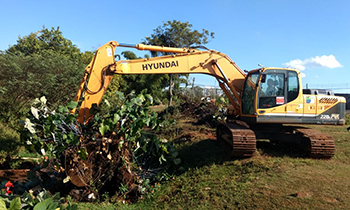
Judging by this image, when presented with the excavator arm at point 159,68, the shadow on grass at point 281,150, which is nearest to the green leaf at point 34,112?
the excavator arm at point 159,68

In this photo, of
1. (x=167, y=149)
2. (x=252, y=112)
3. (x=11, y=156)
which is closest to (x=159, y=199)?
(x=167, y=149)

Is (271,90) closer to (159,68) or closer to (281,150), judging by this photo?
(281,150)

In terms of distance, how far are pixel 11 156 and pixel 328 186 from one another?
9.95 meters

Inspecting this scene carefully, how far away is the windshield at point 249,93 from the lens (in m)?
7.70

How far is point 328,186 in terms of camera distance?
Result: 564 cm

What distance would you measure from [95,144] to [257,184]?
3.66 meters

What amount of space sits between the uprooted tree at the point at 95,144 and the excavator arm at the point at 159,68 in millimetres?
638

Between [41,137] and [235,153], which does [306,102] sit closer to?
[235,153]

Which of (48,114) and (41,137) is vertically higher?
(48,114)

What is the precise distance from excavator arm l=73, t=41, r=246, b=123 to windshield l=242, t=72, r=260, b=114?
0.35 meters

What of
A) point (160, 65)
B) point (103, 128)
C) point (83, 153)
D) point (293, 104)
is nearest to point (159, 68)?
point (160, 65)

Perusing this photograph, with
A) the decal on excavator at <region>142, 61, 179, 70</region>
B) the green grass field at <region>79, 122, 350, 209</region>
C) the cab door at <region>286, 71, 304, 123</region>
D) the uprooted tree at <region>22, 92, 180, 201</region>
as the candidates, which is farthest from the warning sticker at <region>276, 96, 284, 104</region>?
the uprooted tree at <region>22, 92, 180, 201</region>

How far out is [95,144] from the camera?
19.9 feet

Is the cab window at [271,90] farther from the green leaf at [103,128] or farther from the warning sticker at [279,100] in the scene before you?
the green leaf at [103,128]
